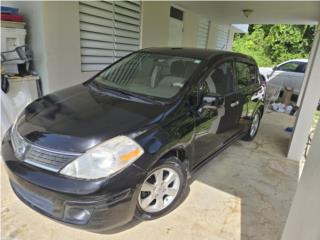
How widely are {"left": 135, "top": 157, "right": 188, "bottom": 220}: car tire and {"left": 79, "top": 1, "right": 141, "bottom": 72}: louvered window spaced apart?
9.38ft

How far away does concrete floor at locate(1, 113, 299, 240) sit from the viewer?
2.07 metres

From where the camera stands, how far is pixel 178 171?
7.52 feet

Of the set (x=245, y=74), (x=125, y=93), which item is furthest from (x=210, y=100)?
(x=245, y=74)

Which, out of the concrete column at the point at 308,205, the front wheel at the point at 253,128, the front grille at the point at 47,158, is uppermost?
the concrete column at the point at 308,205

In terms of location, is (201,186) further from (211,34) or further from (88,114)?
(211,34)

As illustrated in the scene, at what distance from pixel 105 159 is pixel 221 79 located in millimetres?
1818

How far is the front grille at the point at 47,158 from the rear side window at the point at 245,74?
8.29 ft

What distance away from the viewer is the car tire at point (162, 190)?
2.07 metres

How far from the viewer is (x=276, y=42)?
1677cm

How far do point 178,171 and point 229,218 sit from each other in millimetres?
706

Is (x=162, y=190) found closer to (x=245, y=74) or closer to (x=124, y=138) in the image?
(x=124, y=138)

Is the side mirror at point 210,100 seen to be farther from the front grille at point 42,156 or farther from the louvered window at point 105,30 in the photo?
the louvered window at point 105,30

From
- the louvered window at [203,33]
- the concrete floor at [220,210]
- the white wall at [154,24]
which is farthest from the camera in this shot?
the louvered window at [203,33]

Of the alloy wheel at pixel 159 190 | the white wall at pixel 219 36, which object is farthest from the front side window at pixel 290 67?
the alloy wheel at pixel 159 190
